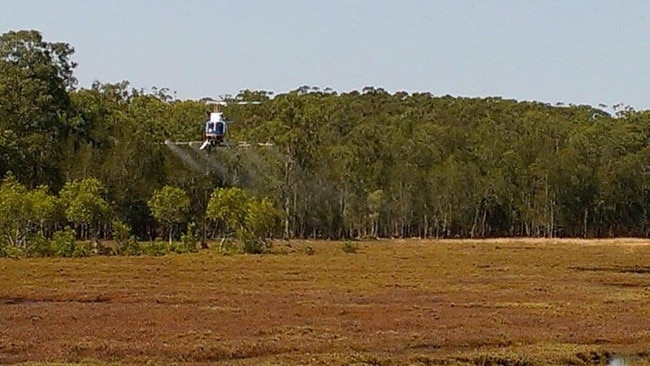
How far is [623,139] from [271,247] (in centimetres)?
6645

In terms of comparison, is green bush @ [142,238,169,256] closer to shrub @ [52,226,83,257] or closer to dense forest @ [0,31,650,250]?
shrub @ [52,226,83,257]

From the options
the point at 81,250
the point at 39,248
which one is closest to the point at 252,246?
the point at 81,250

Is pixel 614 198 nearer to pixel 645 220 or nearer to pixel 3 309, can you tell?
pixel 645 220

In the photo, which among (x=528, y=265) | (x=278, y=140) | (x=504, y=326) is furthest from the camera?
(x=278, y=140)

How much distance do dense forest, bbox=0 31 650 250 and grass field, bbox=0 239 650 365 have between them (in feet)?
125

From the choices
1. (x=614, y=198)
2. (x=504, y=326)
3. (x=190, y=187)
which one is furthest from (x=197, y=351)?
(x=614, y=198)

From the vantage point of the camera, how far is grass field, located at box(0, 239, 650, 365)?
3141 centimetres

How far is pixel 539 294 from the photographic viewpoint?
5366cm

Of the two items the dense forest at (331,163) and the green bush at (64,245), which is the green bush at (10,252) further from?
the dense forest at (331,163)

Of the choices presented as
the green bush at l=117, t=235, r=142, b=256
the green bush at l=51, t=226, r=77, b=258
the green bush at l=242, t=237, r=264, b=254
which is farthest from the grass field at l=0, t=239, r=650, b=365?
the green bush at l=242, t=237, r=264, b=254

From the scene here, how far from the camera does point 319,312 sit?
42625 millimetres

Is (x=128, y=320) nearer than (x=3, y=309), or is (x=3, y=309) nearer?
(x=128, y=320)

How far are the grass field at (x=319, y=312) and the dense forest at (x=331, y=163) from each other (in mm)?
38096

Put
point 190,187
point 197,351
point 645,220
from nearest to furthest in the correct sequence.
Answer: point 197,351, point 190,187, point 645,220
